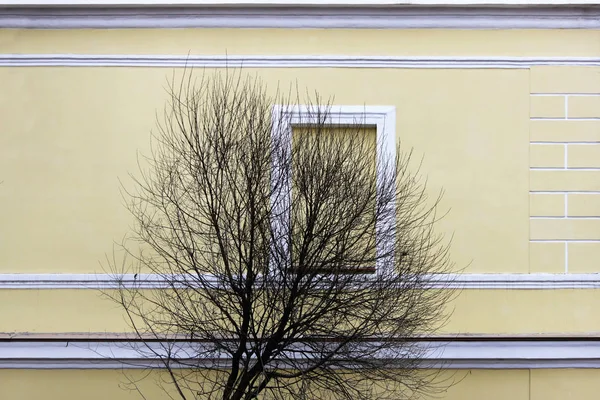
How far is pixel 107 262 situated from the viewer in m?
10.9

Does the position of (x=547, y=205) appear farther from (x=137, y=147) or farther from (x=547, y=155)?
(x=137, y=147)

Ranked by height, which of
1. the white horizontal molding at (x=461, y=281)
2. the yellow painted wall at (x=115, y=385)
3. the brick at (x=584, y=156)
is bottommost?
the yellow painted wall at (x=115, y=385)

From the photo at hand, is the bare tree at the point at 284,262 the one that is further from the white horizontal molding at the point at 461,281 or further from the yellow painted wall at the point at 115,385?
the yellow painted wall at the point at 115,385

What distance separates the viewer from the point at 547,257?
10930 millimetres

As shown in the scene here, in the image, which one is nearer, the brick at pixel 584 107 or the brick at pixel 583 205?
the brick at pixel 583 205

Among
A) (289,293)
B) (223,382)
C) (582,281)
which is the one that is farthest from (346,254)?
(582,281)

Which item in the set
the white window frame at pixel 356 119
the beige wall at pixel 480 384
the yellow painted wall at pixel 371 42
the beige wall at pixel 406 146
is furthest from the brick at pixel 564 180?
the beige wall at pixel 480 384

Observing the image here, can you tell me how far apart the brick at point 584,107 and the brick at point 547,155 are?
0.46m

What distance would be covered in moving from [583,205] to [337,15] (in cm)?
391

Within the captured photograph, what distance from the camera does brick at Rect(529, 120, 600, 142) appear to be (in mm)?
11039

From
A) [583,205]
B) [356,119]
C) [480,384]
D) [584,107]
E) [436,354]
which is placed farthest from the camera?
[584,107]

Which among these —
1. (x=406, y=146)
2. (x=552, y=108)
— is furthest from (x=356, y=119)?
(x=552, y=108)

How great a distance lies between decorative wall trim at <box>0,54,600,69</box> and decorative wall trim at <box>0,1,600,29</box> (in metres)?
0.42

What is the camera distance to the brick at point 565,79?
11.1 meters
